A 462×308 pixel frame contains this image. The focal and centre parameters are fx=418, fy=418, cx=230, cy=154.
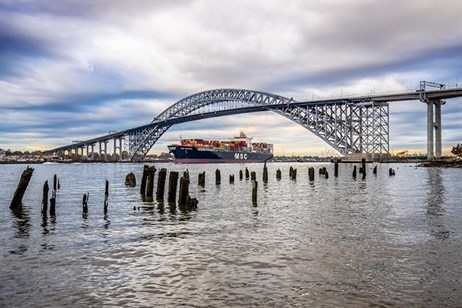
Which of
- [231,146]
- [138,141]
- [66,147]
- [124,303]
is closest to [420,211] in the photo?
[124,303]

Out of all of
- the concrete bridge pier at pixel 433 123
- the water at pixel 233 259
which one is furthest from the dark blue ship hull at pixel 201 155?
the water at pixel 233 259

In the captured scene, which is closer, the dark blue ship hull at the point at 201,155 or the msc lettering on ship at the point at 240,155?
the dark blue ship hull at the point at 201,155

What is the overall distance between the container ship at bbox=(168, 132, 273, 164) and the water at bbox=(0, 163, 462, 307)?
95823 millimetres

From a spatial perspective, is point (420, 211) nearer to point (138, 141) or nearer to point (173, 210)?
point (173, 210)

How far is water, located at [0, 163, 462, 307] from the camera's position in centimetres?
618

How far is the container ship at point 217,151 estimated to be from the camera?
364 feet

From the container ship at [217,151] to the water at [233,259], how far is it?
95823 mm

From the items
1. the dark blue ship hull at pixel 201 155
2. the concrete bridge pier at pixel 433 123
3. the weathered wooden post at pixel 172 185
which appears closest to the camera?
the weathered wooden post at pixel 172 185

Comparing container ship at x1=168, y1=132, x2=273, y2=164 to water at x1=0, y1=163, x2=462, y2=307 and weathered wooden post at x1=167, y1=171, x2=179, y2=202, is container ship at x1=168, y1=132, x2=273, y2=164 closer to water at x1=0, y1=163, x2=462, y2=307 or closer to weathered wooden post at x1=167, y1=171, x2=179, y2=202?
weathered wooden post at x1=167, y1=171, x2=179, y2=202

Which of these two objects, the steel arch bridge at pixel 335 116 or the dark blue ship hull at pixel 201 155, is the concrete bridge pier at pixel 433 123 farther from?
the dark blue ship hull at pixel 201 155

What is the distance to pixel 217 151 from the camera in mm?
115000

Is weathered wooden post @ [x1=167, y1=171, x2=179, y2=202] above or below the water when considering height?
above

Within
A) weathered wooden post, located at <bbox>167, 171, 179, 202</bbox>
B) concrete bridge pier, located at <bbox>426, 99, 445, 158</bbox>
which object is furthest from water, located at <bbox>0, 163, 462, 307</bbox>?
concrete bridge pier, located at <bbox>426, 99, 445, 158</bbox>

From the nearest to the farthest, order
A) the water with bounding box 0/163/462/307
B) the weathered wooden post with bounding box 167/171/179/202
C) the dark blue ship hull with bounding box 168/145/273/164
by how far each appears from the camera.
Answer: the water with bounding box 0/163/462/307 < the weathered wooden post with bounding box 167/171/179/202 < the dark blue ship hull with bounding box 168/145/273/164
